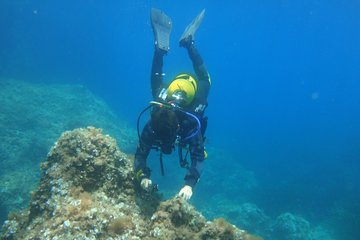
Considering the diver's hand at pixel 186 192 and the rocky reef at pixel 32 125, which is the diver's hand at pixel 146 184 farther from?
the rocky reef at pixel 32 125

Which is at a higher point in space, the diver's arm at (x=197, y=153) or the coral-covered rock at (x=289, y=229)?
the coral-covered rock at (x=289, y=229)

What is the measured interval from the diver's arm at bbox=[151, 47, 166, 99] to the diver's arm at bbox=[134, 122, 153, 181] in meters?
2.50

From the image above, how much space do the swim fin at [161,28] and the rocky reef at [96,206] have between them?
174 inches

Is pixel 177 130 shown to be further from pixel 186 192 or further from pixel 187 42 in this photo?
pixel 187 42

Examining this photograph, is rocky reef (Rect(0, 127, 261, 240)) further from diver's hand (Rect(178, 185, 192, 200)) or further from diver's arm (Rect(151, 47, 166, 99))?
diver's arm (Rect(151, 47, 166, 99))

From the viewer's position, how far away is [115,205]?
4.71m

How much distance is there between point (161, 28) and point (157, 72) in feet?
5.84

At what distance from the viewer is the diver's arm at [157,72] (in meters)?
8.38

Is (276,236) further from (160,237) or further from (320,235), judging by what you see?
(160,237)

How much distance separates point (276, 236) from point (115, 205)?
1340 centimetres

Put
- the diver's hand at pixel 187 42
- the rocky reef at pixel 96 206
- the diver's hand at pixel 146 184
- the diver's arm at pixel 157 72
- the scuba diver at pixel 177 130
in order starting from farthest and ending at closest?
the diver's hand at pixel 187 42 < the diver's arm at pixel 157 72 < the diver's hand at pixel 146 184 < the scuba diver at pixel 177 130 < the rocky reef at pixel 96 206

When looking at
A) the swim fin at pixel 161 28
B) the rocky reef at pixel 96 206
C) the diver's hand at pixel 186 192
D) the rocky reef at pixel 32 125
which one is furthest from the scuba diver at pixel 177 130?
the rocky reef at pixel 32 125

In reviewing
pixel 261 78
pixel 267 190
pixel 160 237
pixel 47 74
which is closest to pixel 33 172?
pixel 160 237

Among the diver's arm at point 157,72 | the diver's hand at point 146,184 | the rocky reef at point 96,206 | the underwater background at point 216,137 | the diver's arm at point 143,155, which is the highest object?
the underwater background at point 216,137
